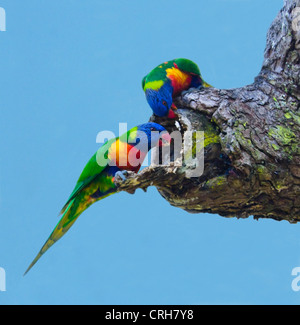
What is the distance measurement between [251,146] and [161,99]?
1.00 metres

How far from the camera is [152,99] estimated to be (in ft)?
12.9

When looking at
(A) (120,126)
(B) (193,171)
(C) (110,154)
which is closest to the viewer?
(B) (193,171)

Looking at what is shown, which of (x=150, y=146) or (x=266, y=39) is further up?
(x=266, y=39)

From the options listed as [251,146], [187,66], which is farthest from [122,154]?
[187,66]

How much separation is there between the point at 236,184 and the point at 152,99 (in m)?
1.19

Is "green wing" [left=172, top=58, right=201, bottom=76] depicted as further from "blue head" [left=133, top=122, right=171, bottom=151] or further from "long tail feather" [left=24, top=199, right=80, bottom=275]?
"long tail feather" [left=24, top=199, right=80, bottom=275]

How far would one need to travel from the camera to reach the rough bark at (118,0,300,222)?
3166 millimetres

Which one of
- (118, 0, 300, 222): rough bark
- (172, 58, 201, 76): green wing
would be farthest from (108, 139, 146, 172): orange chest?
(172, 58, 201, 76): green wing

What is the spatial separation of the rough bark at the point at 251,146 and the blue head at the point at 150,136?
0.18 m

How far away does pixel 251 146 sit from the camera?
3.17 m

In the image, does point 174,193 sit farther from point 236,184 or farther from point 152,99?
point 152,99

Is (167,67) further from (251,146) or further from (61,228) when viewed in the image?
(61,228)

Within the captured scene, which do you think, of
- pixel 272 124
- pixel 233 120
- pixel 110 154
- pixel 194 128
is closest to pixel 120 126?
pixel 110 154
